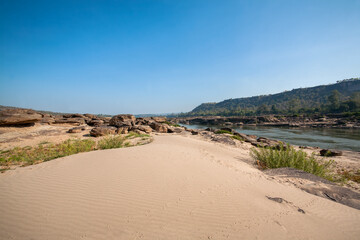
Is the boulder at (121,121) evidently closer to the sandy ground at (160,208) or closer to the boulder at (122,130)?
the boulder at (122,130)

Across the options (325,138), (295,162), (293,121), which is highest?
(295,162)

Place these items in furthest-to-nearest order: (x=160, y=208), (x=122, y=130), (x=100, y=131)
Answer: (x=122, y=130), (x=100, y=131), (x=160, y=208)

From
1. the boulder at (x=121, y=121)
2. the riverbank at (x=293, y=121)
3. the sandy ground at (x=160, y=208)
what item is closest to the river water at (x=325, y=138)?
the riverbank at (x=293, y=121)

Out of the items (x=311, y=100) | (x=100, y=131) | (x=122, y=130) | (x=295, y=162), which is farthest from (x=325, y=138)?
(x=311, y=100)

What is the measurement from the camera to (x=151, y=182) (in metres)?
3.31

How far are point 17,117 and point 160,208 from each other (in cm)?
1583

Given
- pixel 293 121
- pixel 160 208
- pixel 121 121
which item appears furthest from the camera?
pixel 293 121

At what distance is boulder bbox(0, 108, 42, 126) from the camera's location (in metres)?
11.6

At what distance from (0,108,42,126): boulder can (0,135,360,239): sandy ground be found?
11.4 metres

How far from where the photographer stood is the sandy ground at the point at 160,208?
6.45ft

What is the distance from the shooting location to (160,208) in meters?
2.41

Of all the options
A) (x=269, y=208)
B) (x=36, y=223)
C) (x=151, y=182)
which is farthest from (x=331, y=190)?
(x=36, y=223)

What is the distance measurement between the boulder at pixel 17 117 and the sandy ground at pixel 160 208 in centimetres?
1143

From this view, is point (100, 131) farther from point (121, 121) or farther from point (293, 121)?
point (293, 121)
